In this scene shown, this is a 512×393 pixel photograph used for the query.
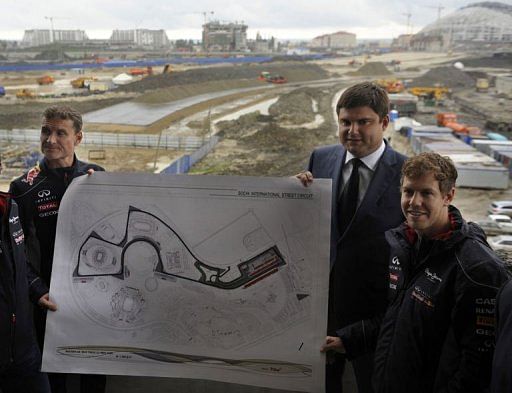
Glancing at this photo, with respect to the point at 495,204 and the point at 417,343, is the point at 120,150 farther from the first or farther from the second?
the point at 417,343

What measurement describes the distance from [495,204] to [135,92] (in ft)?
116

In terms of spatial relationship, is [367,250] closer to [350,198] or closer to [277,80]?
[350,198]

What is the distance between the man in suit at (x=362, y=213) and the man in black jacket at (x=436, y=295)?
28 centimetres

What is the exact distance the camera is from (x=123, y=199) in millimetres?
2355

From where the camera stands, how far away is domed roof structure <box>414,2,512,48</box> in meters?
132

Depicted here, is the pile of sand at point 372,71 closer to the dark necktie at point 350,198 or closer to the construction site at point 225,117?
the construction site at point 225,117

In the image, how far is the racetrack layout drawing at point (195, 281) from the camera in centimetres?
224

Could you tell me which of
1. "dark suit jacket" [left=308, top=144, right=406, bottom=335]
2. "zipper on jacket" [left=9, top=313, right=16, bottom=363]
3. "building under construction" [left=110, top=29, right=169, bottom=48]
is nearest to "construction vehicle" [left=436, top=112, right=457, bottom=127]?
"dark suit jacket" [left=308, top=144, right=406, bottom=335]

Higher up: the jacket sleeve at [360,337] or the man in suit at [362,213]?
the man in suit at [362,213]

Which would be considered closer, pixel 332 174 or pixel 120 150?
pixel 332 174

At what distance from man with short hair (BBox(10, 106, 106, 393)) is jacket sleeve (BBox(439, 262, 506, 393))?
172 centimetres

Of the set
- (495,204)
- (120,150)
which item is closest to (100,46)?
(120,150)

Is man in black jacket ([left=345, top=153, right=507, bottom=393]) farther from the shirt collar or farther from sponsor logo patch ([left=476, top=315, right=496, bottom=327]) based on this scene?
the shirt collar

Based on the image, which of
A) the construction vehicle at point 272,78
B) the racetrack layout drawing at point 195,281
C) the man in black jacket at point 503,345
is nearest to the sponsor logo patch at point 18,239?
the racetrack layout drawing at point 195,281
